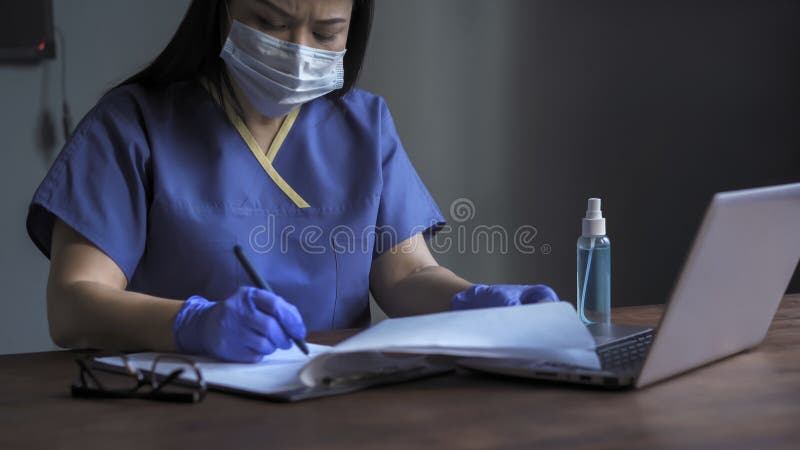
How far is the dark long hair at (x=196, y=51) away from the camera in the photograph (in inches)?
58.9

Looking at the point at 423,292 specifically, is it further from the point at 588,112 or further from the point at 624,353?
the point at 588,112

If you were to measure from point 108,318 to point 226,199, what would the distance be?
0.35m

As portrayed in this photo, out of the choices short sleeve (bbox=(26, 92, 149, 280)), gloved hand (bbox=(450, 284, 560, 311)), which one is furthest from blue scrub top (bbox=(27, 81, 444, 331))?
gloved hand (bbox=(450, 284, 560, 311))

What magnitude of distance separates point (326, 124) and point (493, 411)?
0.91 metres

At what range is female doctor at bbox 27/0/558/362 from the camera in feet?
4.46

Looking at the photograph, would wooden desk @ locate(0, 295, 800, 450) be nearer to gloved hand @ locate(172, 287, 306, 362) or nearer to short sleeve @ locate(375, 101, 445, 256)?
gloved hand @ locate(172, 287, 306, 362)

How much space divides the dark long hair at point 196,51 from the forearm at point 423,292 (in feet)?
1.47

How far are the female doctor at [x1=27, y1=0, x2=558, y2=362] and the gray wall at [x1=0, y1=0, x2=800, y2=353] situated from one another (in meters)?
1.12

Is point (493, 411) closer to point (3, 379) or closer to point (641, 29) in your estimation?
point (3, 379)

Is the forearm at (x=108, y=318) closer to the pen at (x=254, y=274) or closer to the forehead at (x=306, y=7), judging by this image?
the pen at (x=254, y=274)

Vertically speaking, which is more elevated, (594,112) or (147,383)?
(594,112)

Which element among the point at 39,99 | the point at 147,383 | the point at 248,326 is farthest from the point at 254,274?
the point at 39,99

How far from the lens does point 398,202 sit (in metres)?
1.63

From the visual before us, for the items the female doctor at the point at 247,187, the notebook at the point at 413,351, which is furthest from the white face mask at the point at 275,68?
the notebook at the point at 413,351
